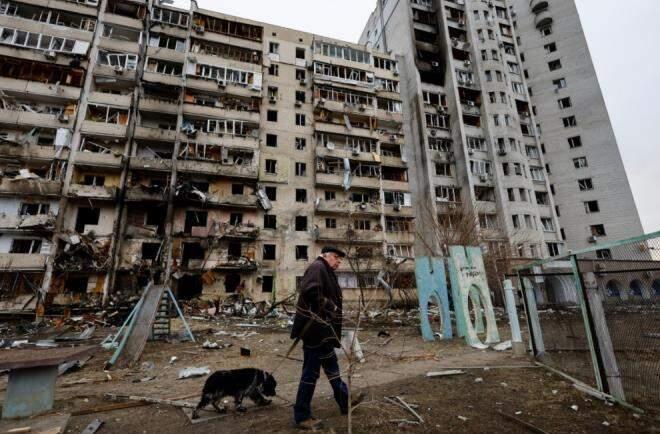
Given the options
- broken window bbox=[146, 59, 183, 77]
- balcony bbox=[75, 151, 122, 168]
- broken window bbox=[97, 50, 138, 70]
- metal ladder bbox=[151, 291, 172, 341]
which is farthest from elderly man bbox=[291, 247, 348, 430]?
broken window bbox=[97, 50, 138, 70]

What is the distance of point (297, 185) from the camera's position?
92.5 feet

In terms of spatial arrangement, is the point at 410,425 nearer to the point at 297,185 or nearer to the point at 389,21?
the point at 297,185

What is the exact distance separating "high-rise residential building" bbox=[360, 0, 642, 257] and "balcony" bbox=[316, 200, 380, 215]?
5.76m

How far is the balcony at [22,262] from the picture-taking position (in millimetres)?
19250

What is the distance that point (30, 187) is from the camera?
20.7 meters

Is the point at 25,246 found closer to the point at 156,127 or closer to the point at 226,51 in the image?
the point at 156,127

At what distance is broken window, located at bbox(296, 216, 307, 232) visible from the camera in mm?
27328

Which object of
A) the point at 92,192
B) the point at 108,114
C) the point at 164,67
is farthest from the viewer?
the point at 164,67

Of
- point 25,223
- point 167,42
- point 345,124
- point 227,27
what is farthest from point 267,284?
point 227,27

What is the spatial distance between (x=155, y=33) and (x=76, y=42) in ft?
19.6

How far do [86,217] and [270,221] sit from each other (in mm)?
13677

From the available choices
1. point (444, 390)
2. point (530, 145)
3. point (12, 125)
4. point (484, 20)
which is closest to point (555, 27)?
point (484, 20)

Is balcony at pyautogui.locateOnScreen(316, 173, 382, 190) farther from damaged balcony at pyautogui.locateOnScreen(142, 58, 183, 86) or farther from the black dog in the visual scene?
the black dog

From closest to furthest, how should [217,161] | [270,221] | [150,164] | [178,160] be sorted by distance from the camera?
1. [150,164]
2. [178,160]
3. [217,161]
4. [270,221]
